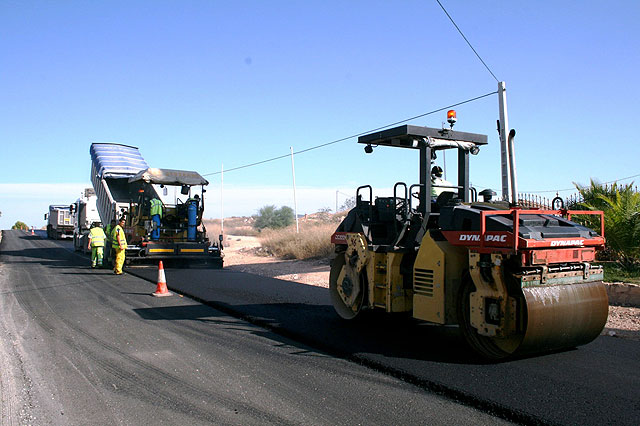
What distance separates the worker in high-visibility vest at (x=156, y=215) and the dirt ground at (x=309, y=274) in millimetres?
2630

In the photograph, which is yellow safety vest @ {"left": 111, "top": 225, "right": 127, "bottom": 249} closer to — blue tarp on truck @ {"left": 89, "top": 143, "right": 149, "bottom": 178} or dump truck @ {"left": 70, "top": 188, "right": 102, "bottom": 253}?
blue tarp on truck @ {"left": 89, "top": 143, "right": 149, "bottom": 178}

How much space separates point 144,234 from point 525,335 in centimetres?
1357

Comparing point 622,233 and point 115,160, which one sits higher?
point 115,160

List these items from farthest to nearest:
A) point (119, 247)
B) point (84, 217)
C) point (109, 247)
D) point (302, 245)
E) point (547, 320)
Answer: point (84, 217)
point (302, 245)
point (109, 247)
point (119, 247)
point (547, 320)

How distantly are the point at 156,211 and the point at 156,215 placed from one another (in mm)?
125

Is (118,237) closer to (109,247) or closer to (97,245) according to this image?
(97,245)

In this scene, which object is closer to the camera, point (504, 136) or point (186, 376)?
point (186, 376)

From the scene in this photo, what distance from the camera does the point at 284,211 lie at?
47875 mm

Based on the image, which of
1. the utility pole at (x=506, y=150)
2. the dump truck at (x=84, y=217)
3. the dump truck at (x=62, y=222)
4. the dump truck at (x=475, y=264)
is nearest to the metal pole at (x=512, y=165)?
the utility pole at (x=506, y=150)

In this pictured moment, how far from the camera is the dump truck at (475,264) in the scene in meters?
4.96

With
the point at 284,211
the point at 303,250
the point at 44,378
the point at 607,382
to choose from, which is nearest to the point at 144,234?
the point at 303,250

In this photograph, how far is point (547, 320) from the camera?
16.2 feet

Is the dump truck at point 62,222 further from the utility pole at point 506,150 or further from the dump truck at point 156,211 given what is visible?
the utility pole at point 506,150

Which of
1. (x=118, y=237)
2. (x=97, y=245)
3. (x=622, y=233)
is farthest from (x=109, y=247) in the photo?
(x=622, y=233)
